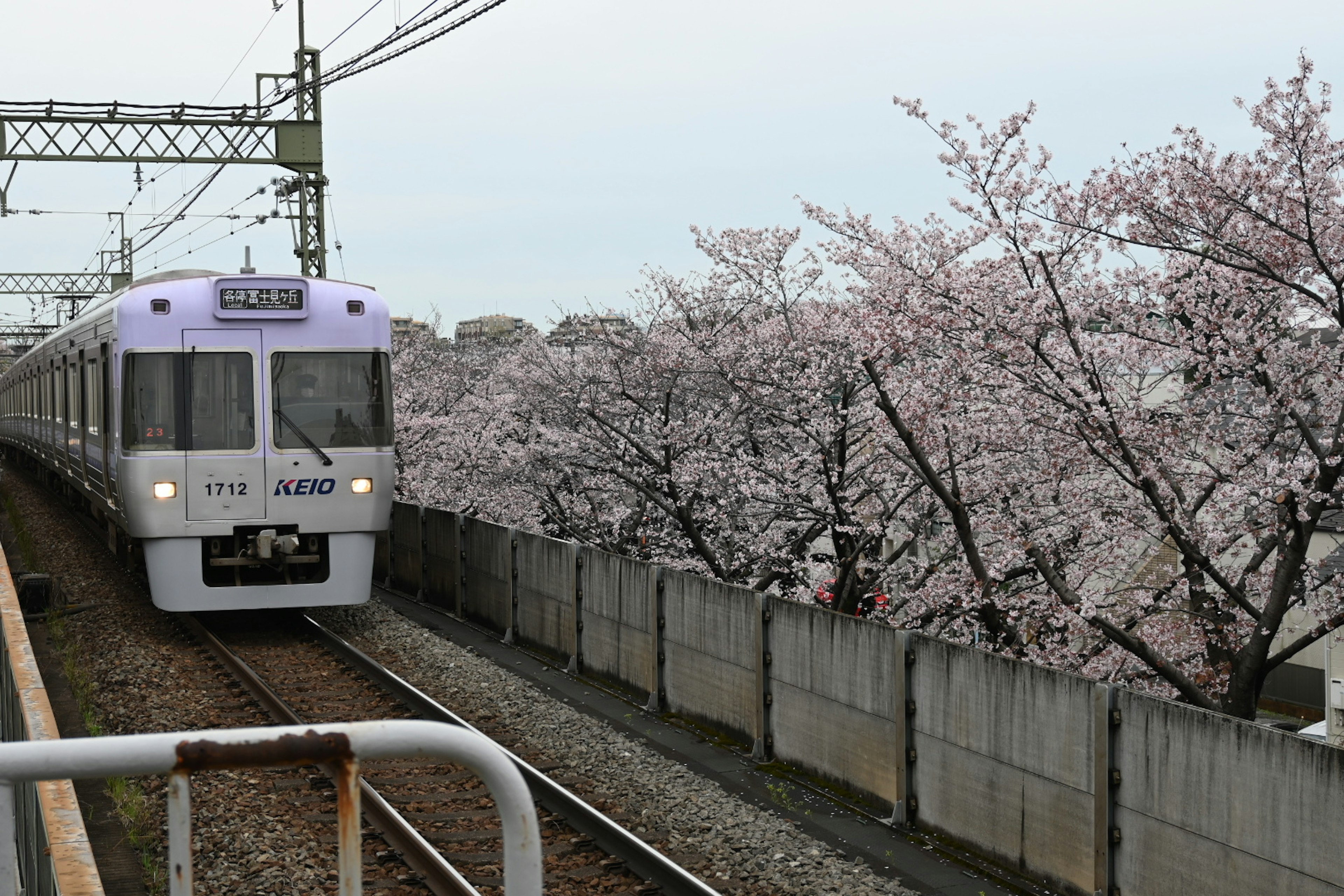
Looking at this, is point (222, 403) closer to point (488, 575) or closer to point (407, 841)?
point (488, 575)

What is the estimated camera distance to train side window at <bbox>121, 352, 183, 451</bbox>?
1148cm

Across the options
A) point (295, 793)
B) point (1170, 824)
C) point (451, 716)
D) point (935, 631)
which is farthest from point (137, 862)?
point (935, 631)

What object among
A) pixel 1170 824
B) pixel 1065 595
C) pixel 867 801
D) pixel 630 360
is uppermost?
pixel 630 360

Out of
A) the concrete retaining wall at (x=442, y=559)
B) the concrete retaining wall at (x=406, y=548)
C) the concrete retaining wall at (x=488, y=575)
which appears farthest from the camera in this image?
the concrete retaining wall at (x=406, y=548)

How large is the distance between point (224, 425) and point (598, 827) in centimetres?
656

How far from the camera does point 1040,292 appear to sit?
8.27 metres

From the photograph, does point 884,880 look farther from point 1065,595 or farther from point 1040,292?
point 1040,292

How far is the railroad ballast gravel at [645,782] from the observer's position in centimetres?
657

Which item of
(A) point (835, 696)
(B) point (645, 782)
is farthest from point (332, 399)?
(A) point (835, 696)

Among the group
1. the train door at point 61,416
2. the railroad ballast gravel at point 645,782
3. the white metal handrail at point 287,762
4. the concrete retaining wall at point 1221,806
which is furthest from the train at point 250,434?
the white metal handrail at point 287,762

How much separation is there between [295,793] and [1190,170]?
6.79m

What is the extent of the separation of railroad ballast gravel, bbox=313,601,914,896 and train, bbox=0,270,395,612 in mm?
1233

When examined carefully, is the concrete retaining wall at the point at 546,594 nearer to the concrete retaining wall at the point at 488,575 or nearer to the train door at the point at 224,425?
the concrete retaining wall at the point at 488,575

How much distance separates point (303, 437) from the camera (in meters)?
11.9
